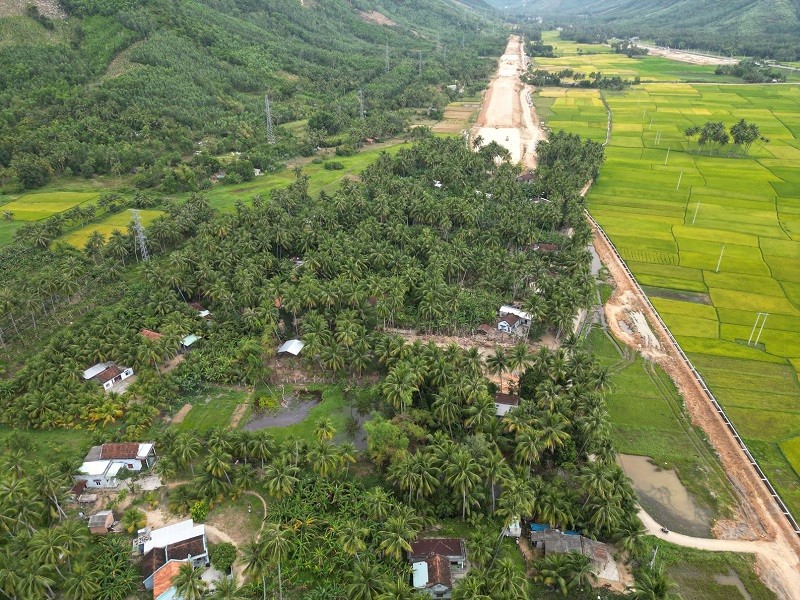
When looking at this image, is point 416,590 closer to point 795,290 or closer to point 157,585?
point 157,585

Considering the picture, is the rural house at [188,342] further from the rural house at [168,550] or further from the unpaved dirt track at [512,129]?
the unpaved dirt track at [512,129]

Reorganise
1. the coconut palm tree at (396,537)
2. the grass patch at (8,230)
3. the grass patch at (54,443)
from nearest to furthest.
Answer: the coconut palm tree at (396,537) → the grass patch at (54,443) → the grass patch at (8,230)

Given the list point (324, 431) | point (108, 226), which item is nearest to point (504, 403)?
point (324, 431)

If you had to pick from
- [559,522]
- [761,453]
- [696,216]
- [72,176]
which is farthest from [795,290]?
[72,176]

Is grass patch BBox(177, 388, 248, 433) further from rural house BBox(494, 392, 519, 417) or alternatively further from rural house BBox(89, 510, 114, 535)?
rural house BBox(494, 392, 519, 417)

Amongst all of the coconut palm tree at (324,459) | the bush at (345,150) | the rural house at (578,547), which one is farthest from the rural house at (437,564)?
the bush at (345,150)

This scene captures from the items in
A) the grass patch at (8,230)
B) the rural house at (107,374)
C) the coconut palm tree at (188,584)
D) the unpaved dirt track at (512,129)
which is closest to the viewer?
the coconut palm tree at (188,584)
